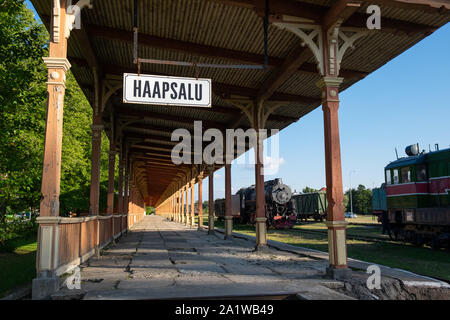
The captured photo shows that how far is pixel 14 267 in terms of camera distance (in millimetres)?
10703

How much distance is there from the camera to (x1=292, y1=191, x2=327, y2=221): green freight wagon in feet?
118

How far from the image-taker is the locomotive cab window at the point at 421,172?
1413 cm

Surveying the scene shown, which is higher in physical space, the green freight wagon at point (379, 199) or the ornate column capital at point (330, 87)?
the ornate column capital at point (330, 87)

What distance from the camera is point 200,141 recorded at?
61.7ft

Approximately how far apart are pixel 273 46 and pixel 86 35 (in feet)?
14.9

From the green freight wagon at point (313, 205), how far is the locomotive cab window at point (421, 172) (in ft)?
66.7

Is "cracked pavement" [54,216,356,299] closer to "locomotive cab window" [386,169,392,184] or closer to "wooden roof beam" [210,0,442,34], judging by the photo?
"wooden roof beam" [210,0,442,34]

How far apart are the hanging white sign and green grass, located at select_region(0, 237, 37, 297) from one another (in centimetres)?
400

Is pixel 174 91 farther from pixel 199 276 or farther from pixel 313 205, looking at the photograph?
pixel 313 205

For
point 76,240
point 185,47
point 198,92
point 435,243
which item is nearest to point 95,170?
point 76,240

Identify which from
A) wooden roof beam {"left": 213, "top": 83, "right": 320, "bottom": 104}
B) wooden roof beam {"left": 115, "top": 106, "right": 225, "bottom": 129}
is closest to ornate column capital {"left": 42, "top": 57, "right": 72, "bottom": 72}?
wooden roof beam {"left": 213, "top": 83, "right": 320, "bottom": 104}

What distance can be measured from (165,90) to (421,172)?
11987mm

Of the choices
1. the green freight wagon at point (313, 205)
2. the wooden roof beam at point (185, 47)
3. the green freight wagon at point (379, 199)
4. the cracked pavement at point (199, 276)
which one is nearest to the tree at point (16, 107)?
the wooden roof beam at point (185, 47)

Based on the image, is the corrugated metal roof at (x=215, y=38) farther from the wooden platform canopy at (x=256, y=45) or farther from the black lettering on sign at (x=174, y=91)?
the black lettering on sign at (x=174, y=91)
